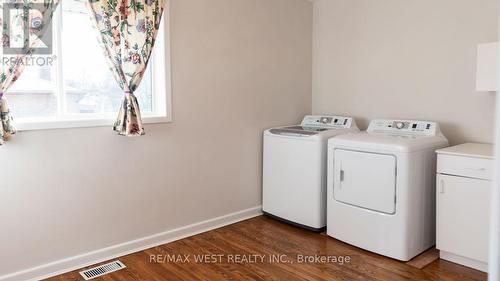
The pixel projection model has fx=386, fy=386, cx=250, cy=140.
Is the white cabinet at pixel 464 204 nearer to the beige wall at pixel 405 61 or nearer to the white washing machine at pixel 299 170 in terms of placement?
the beige wall at pixel 405 61

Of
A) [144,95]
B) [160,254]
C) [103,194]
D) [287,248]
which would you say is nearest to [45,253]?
[103,194]

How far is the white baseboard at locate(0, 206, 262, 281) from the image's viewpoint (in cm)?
252

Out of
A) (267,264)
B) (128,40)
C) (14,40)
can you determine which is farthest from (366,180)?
(14,40)

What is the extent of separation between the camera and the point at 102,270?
266cm

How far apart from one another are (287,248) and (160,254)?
0.98 m

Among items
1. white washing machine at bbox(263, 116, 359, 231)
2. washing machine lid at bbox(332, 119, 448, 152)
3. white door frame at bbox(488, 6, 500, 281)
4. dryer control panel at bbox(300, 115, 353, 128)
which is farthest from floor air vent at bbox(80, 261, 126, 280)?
white door frame at bbox(488, 6, 500, 281)

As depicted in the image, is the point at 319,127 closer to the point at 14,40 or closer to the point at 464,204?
the point at 464,204

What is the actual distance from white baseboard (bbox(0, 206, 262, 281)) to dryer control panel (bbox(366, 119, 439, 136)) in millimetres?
1423

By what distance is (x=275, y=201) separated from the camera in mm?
3684

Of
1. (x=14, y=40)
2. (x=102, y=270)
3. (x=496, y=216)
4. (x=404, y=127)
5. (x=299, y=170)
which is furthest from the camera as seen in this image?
(x=299, y=170)

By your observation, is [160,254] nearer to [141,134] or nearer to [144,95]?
[141,134]

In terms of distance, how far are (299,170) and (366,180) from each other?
0.67m

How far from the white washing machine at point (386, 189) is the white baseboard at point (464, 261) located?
166 millimetres

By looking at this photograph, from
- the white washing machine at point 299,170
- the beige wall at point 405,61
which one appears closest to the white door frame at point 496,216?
the white washing machine at point 299,170
